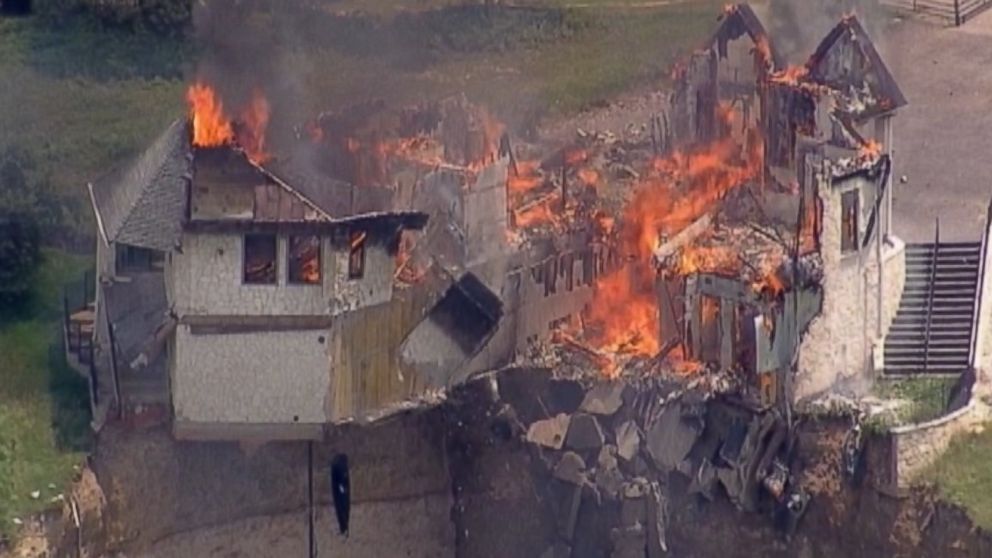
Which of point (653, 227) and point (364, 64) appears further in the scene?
point (364, 64)

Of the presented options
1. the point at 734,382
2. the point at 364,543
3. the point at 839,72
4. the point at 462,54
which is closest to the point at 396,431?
the point at 364,543

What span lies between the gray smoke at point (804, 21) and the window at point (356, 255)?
13054mm

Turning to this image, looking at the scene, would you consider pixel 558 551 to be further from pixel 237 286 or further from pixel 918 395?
pixel 237 286

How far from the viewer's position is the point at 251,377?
59.2 m

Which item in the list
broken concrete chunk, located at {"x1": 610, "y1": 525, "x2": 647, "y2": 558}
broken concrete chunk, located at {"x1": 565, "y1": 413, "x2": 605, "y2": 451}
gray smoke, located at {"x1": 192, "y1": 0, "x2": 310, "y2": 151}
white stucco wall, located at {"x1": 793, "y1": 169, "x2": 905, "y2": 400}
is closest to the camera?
white stucco wall, located at {"x1": 793, "y1": 169, "x2": 905, "y2": 400}

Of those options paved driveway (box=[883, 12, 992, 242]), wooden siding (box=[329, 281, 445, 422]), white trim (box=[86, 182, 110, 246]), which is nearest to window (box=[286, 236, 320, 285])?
wooden siding (box=[329, 281, 445, 422])

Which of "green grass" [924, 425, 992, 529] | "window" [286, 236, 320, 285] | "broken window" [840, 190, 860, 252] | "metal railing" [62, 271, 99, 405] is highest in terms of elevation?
"broken window" [840, 190, 860, 252]

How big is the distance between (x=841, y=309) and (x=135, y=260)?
1270cm

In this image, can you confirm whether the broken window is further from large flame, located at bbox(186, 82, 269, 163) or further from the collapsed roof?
large flame, located at bbox(186, 82, 269, 163)

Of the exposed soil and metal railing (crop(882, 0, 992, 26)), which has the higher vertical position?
metal railing (crop(882, 0, 992, 26))

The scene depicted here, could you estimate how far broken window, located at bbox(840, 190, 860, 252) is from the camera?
198 ft

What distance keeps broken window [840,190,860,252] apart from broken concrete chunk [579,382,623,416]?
187 inches

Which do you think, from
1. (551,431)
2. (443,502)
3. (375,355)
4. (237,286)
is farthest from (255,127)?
(551,431)

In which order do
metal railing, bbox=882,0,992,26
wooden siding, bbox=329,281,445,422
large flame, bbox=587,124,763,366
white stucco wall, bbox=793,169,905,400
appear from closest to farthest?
wooden siding, bbox=329,281,445,422, white stucco wall, bbox=793,169,905,400, large flame, bbox=587,124,763,366, metal railing, bbox=882,0,992,26
